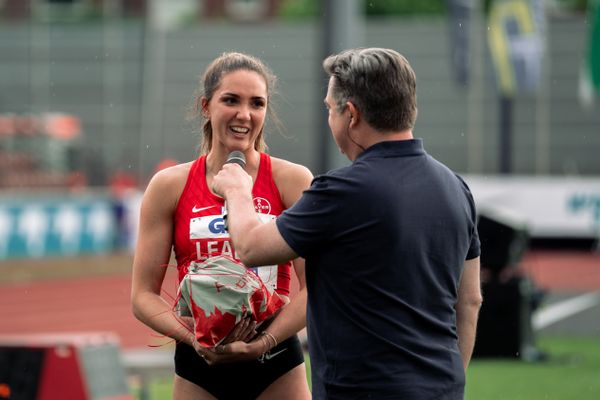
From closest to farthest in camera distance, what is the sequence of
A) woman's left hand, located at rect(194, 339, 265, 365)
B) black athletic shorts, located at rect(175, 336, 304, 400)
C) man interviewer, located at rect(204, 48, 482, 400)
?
1. man interviewer, located at rect(204, 48, 482, 400)
2. woman's left hand, located at rect(194, 339, 265, 365)
3. black athletic shorts, located at rect(175, 336, 304, 400)

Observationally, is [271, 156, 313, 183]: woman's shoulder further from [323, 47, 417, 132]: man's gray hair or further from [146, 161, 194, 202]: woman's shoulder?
[323, 47, 417, 132]: man's gray hair

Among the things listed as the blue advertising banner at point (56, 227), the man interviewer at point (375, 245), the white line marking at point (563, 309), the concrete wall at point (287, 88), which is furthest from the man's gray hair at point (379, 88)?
the concrete wall at point (287, 88)

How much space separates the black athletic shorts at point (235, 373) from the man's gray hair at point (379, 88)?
897 millimetres

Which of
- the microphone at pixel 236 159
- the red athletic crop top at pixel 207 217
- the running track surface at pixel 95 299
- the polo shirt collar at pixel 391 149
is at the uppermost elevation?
the polo shirt collar at pixel 391 149

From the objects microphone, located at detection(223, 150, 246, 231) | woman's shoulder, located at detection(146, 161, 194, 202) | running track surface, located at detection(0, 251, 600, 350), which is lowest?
running track surface, located at detection(0, 251, 600, 350)

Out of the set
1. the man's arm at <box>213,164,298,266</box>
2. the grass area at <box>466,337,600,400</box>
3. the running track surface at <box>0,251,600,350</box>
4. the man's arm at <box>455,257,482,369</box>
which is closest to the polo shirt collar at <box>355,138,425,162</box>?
the man's arm at <box>213,164,298,266</box>

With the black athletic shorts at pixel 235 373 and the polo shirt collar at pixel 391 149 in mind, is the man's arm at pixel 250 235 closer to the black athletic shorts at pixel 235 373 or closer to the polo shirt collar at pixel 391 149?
the polo shirt collar at pixel 391 149

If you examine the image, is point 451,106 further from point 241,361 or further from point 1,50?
point 241,361

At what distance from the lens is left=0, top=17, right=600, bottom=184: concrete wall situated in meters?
32.1

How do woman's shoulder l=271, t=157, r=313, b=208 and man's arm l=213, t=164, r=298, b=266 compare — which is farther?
woman's shoulder l=271, t=157, r=313, b=208

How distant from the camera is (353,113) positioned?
3102 mm

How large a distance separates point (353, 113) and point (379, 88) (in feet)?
0.32

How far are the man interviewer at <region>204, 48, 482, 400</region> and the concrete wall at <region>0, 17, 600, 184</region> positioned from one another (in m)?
28.2

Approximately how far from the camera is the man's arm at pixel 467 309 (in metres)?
3.38
